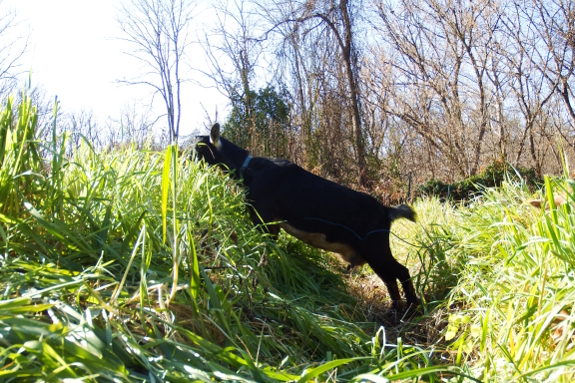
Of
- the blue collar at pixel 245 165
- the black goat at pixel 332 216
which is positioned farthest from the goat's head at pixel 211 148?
the black goat at pixel 332 216

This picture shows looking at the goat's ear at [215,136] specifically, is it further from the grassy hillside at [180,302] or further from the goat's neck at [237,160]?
the grassy hillside at [180,302]

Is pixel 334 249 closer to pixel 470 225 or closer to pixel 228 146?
pixel 470 225

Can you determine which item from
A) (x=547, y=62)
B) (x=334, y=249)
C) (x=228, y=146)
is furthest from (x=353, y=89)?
(x=334, y=249)

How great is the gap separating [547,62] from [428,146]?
122 inches

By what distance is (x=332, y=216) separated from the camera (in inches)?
171

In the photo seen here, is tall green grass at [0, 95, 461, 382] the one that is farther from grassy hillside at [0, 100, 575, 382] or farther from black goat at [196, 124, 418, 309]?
black goat at [196, 124, 418, 309]

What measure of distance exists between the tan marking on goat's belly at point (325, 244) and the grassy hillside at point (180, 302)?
77cm

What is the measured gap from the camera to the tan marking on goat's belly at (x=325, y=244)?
14.4 feet

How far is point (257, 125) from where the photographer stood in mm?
12109

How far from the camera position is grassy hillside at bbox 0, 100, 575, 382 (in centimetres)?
145

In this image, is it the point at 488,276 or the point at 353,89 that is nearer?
the point at 488,276

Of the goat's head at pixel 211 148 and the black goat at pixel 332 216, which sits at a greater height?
the goat's head at pixel 211 148

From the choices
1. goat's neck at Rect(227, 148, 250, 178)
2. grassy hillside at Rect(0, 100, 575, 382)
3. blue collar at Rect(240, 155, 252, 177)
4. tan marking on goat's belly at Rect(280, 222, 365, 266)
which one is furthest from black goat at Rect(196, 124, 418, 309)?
grassy hillside at Rect(0, 100, 575, 382)

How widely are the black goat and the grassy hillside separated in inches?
27.0
